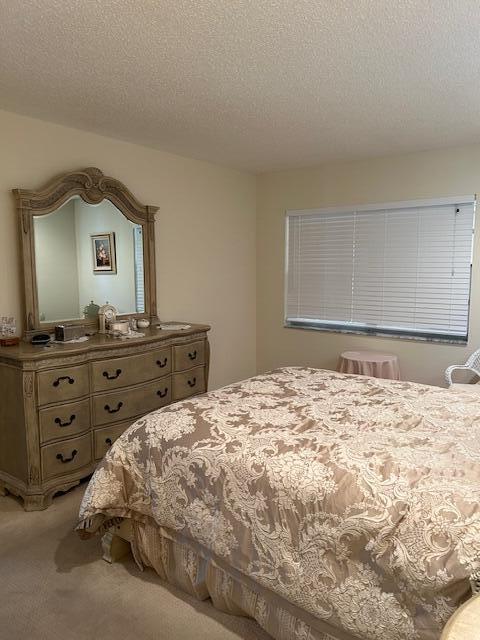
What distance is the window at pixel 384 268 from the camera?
3.86 metres

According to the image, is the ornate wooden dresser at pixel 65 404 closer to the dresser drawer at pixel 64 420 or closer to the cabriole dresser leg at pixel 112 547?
the dresser drawer at pixel 64 420

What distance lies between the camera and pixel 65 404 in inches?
109

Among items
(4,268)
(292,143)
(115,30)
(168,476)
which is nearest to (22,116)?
(4,268)

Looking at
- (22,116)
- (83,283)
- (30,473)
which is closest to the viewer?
(30,473)

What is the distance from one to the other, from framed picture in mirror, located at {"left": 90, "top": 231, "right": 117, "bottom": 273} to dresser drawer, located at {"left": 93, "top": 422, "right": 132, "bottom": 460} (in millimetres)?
1190

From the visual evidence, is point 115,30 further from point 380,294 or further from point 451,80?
point 380,294

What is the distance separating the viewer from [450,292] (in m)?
3.90

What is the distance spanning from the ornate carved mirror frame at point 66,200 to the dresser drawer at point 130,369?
54 centimetres

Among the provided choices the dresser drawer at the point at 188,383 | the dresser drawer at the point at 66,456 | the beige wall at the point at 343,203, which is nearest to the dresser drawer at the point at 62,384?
the dresser drawer at the point at 66,456

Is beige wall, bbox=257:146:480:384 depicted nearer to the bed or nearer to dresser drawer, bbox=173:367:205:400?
dresser drawer, bbox=173:367:205:400

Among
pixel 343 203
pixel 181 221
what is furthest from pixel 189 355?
pixel 343 203

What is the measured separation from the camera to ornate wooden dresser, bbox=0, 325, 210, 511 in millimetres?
2643

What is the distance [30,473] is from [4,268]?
1327 millimetres

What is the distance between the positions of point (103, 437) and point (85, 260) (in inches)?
51.1
